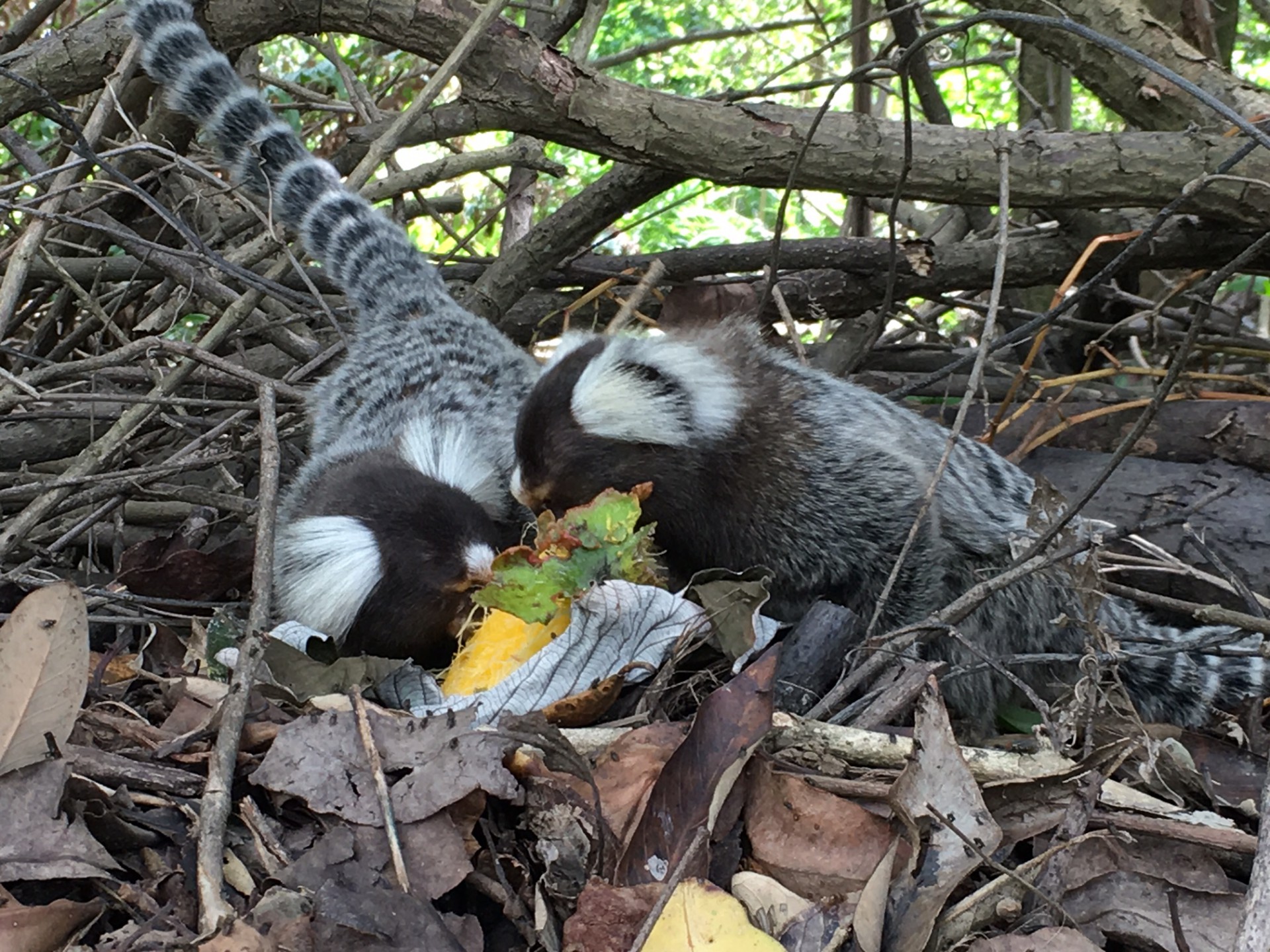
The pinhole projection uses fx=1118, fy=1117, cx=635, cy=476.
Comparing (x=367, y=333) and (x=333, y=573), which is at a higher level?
(x=367, y=333)

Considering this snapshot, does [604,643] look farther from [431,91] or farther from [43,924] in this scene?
[431,91]

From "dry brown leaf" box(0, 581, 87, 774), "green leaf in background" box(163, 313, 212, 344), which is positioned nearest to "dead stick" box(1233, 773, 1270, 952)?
"dry brown leaf" box(0, 581, 87, 774)

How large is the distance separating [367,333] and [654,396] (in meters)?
1.59

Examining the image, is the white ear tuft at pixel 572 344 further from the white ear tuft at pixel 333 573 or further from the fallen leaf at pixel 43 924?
the fallen leaf at pixel 43 924

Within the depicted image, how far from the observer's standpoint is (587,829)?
165cm

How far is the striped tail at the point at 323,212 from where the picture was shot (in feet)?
12.2

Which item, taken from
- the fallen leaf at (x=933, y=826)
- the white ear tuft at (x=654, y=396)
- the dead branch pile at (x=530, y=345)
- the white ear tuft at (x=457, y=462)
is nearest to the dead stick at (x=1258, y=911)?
the dead branch pile at (x=530, y=345)

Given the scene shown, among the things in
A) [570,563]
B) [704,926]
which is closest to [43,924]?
[704,926]

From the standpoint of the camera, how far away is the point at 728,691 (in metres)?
1.71

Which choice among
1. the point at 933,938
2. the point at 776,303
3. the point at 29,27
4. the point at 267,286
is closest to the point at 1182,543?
the point at 776,303

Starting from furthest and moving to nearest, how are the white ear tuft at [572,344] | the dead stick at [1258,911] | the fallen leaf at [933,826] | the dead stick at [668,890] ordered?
the white ear tuft at [572,344], the fallen leaf at [933,826], the dead stick at [668,890], the dead stick at [1258,911]

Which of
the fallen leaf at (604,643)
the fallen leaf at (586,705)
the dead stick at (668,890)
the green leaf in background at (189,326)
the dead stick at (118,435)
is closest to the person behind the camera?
the dead stick at (668,890)

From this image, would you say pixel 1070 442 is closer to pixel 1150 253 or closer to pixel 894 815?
pixel 1150 253

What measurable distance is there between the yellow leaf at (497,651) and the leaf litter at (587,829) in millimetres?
212
